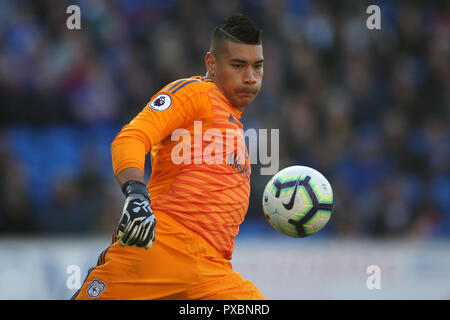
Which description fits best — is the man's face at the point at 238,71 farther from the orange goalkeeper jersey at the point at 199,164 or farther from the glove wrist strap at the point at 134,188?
the glove wrist strap at the point at 134,188

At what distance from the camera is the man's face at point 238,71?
188 inches

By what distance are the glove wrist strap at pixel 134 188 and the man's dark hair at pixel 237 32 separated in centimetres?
143

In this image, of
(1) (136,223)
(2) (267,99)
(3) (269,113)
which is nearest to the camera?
(1) (136,223)

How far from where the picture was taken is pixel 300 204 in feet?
15.3

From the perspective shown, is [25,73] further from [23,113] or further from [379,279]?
[379,279]

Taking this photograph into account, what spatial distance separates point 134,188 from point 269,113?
7612 mm

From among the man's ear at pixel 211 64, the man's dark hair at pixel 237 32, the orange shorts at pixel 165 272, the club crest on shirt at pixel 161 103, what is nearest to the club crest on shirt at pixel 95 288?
the orange shorts at pixel 165 272

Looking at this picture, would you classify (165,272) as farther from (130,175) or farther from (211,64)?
(211,64)

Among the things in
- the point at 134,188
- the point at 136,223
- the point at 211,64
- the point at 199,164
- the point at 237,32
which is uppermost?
the point at 237,32

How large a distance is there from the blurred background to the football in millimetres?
4575

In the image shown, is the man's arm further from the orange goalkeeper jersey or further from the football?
the football

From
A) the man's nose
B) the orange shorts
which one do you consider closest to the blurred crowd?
the man's nose

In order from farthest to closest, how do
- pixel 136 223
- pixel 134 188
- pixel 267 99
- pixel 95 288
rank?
pixel 267 99 → pixel 95 288 → pixel 134 188 → pixel 136 223

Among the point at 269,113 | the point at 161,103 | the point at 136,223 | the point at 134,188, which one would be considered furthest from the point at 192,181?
the point at 269,113
